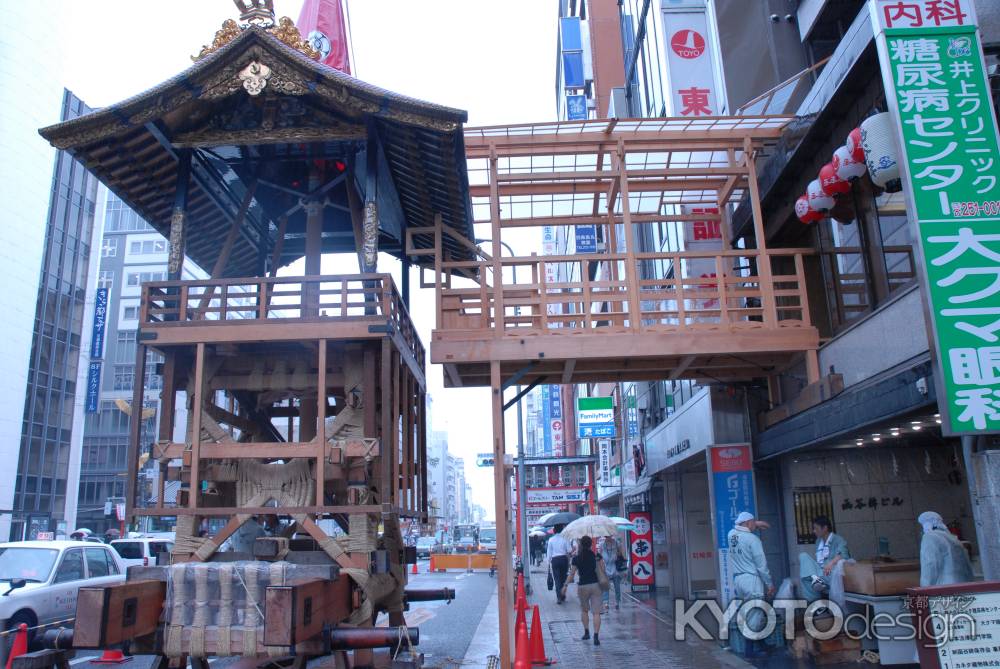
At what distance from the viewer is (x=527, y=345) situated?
11773 mm

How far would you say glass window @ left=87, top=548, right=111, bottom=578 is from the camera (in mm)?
13523

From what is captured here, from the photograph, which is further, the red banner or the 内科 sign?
the 内科 sign

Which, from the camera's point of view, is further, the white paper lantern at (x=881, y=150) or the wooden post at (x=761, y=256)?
the wooden post at (x=761, y=256)

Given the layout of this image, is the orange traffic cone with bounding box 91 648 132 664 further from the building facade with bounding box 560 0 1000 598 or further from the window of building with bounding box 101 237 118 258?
the window of building with bounding box 101 237 118 258

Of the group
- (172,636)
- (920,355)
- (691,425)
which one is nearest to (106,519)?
(691,425)

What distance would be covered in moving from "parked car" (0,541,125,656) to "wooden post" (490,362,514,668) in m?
6.07

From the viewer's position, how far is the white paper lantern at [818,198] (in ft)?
35.0

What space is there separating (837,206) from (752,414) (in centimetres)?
443

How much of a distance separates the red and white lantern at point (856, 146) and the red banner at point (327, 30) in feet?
27.8

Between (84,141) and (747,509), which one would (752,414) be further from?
(84,141)

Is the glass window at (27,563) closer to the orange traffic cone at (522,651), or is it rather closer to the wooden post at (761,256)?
the orange traffic cone at (522,651)

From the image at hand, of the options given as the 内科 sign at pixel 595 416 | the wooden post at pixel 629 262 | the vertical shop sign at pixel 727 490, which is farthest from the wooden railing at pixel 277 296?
the 内科 sign at pixel 595 416

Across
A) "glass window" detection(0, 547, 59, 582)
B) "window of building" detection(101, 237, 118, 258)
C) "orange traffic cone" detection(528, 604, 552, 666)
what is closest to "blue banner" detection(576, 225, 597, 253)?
"orange traffic cone" detection(528, 604, 552, 666)

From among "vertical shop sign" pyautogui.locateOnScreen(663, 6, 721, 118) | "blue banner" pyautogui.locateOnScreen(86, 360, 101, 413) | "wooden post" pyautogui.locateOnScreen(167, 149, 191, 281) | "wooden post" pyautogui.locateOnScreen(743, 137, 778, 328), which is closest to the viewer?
"wooden post" pyautogui.locateOnScreen(167, 149, 191, 281)
